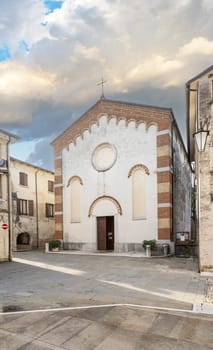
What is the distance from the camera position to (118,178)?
20141 millimetres

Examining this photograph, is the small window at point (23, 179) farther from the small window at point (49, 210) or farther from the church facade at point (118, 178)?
the church facade at point (118, 178)

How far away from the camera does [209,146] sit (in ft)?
35.0

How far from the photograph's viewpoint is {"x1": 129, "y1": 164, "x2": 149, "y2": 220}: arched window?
751 inches

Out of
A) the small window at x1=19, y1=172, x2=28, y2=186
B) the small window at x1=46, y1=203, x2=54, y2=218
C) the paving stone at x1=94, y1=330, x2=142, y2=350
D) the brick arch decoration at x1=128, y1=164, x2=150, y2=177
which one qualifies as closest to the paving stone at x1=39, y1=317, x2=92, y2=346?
the paving stone at x1=94, y1=330, x2=142, y2=350

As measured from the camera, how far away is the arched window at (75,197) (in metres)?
21.7

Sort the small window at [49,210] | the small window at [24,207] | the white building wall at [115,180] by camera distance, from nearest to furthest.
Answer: the white building wall at [115,180], the small window at [24,207], the small window at [49,210]

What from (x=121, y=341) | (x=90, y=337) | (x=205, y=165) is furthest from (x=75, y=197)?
(x=121, y=341)

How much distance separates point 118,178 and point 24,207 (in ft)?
32.8

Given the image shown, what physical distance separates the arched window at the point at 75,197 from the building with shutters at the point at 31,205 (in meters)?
5.39

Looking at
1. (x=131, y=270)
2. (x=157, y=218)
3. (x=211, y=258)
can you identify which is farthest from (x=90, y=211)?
(x=211, y=258)

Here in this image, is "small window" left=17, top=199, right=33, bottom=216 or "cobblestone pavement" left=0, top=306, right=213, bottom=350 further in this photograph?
"small window" left=17, top=199, right=33, bottom=216

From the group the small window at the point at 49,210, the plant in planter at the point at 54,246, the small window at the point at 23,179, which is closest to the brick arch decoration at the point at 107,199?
the plant in planter at the point at 54,246

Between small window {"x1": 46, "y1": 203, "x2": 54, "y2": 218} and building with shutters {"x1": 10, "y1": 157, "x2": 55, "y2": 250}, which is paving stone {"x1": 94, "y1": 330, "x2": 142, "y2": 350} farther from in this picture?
small window {"x1": 46, "y1": 203, "x2": 54, "y2": 218}

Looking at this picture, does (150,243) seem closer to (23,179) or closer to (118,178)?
(118,178)
